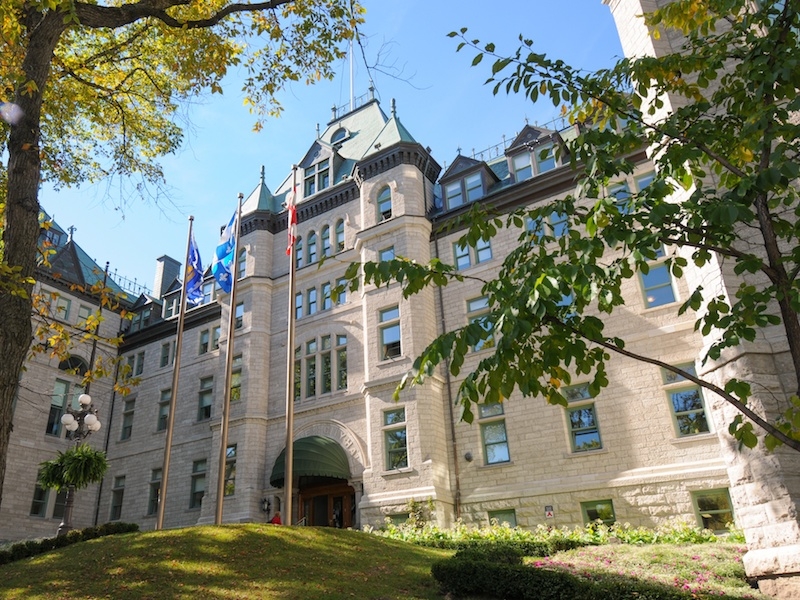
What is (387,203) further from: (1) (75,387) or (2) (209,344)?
(1) (75,387)

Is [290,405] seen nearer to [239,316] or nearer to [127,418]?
[239,316]

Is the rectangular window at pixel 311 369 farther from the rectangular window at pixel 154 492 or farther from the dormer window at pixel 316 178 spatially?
the rectangular window at pixel 154 492

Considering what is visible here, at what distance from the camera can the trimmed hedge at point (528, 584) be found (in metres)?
9.64

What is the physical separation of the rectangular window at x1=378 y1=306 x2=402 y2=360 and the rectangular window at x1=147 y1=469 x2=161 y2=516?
14155 millimetres

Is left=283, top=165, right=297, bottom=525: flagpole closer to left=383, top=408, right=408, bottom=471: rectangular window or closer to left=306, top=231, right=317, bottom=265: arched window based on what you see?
left=383, top=408, right=408, bottom=471: rectangular window

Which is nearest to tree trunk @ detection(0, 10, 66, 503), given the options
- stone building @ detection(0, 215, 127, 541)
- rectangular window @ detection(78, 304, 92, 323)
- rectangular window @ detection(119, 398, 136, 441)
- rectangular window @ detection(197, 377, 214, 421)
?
stone building @ detection(0, 215, 127, 541)

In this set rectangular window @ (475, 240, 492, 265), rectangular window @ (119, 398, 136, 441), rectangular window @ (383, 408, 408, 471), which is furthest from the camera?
rectangular window @ (119, 398, 136, 441)

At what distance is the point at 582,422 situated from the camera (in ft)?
67.9

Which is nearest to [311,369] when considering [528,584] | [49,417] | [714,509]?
[49,417]

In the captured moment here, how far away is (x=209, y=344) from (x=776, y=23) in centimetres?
2949

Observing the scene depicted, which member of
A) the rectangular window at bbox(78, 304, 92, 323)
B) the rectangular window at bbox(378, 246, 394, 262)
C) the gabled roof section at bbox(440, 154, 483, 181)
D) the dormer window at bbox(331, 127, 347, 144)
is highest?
the dormer window at bbox(331, 127, 347, 144)

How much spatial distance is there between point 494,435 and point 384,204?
437 inches

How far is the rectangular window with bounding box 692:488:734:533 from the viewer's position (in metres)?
17.4

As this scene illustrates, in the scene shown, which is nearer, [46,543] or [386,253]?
[46,543]
